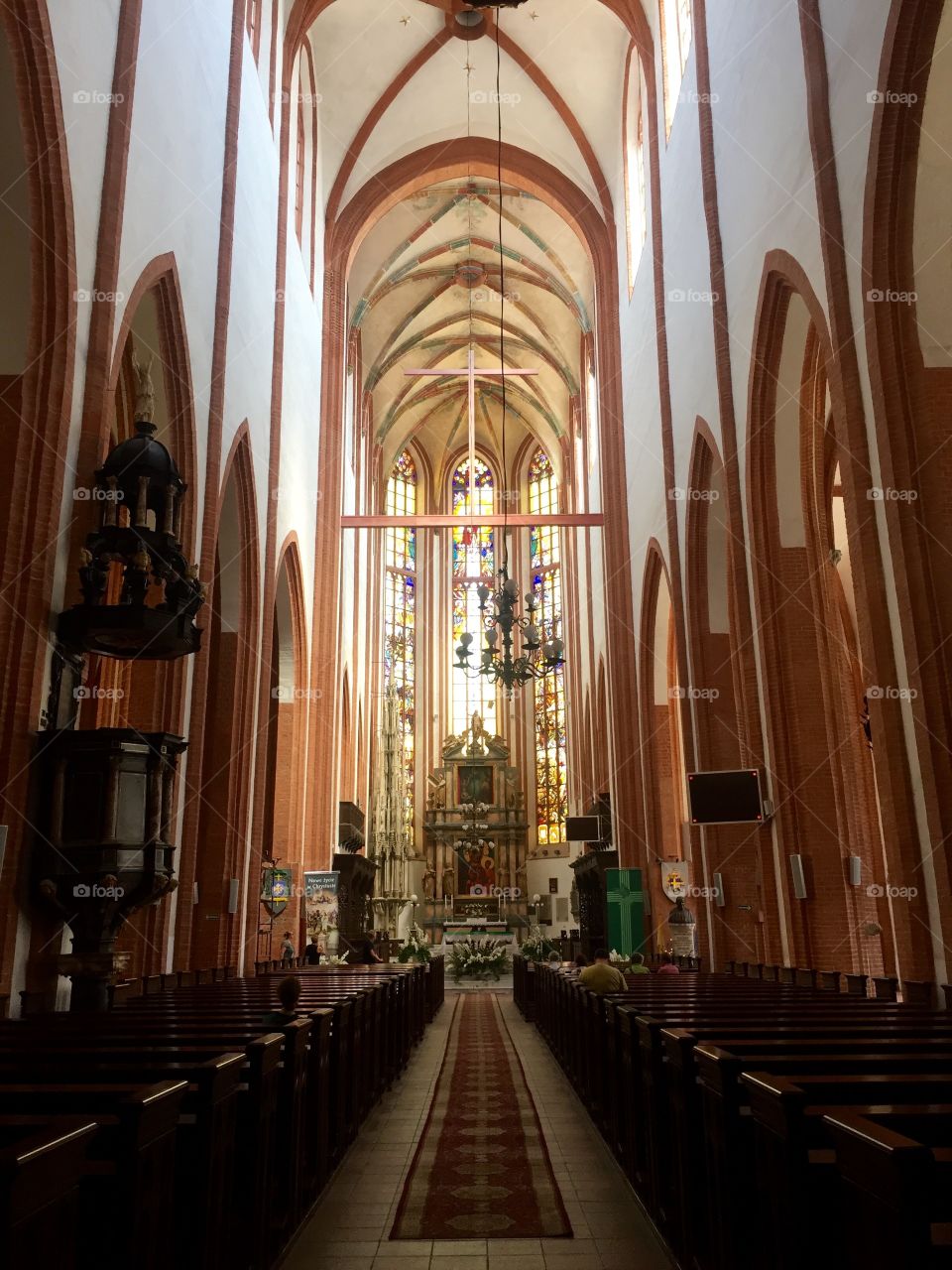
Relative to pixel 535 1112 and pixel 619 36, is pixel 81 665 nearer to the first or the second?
pixel 535 1112

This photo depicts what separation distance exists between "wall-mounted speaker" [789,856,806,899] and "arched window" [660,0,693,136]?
1047 centimetres

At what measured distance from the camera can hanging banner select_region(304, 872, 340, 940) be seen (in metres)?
15.3

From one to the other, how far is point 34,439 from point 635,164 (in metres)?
14.7

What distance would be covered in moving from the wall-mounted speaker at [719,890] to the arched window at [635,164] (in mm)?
10598

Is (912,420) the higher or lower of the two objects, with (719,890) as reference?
higher

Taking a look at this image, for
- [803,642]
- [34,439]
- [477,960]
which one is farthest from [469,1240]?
[477,960]

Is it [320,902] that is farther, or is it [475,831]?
[475,831]

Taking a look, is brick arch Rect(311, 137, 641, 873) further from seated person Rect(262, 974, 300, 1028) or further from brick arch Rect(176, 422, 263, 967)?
seated person Rect(262, 974, 300, 1028)

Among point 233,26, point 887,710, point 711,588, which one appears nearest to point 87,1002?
point 887,710

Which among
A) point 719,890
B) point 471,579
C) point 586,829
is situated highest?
point 471,579

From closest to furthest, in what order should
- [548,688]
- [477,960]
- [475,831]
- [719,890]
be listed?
1. [719,890]
2. [477,960]
3. [475,831]
4. [548,688]

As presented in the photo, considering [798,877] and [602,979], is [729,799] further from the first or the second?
[602,979]

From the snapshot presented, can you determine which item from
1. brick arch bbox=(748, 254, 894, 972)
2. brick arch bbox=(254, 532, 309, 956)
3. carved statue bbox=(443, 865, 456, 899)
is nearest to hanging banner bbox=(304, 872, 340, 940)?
brick arch bbox=(254, 532, 309, 956)

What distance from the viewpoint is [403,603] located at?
109ft
